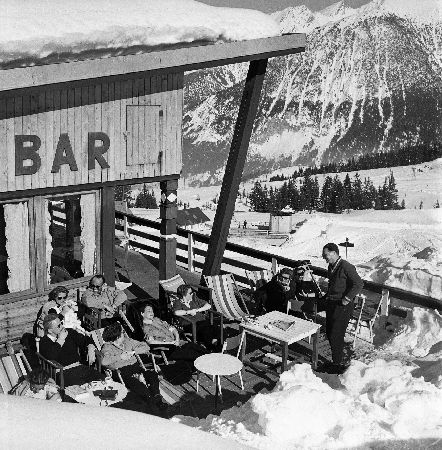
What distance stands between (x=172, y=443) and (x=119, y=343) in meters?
4.99

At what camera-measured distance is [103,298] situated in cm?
833

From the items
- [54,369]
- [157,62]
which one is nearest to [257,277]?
[157,62]

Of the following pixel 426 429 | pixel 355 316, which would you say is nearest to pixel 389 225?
pixel 355 316

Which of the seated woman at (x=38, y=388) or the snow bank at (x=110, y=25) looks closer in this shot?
the seated woman at (x=38, y=388)

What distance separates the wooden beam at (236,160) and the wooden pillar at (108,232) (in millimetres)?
1396

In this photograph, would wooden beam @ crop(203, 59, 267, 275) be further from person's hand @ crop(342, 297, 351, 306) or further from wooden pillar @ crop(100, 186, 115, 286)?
person's hand @ crop(342, 297, 351, 306)

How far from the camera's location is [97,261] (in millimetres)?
9250

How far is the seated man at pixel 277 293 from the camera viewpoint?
343 inches

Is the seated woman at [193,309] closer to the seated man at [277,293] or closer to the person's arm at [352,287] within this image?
the seated man at [277,293]

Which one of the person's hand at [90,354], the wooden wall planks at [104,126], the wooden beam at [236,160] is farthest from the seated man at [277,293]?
the person's hand at [90,354]

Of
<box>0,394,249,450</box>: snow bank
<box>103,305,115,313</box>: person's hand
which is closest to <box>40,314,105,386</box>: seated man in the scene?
<box>103,305,115,313</box>: person's hand

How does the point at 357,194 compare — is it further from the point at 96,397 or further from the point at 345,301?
the point at 96,397

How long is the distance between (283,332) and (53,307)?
2.64 m

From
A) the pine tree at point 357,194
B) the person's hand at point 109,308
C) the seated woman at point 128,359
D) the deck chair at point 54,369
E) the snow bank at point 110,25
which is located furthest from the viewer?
the pine tree at point 357,194
